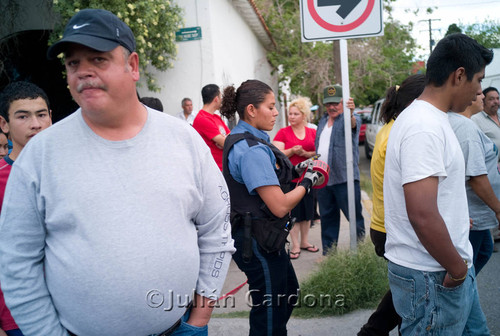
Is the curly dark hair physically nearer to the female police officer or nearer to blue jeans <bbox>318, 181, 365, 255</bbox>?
the female police officer

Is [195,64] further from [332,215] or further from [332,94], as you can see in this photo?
[332,215]

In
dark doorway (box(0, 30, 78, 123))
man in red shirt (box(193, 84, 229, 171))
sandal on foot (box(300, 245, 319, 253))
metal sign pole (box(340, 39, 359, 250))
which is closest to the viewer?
metal sign pole (box(340, 39, 359, 250))

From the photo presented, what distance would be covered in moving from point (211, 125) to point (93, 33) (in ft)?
10.8

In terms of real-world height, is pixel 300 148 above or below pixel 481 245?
above

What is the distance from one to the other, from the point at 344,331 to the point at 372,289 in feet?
1.86

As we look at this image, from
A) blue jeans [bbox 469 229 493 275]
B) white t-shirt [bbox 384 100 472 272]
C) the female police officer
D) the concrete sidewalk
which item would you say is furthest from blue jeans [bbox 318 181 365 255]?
white t-shirt [bbox 384 100 472 272]

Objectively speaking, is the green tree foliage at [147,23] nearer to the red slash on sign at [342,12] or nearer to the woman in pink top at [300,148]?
the woman in pink top at [300,148]

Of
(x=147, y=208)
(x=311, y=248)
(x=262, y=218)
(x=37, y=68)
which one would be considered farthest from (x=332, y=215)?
(x=37, y=68)

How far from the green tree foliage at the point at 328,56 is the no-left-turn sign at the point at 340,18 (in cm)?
870

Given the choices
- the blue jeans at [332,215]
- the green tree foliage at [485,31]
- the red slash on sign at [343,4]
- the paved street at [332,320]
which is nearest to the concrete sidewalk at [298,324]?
the paved street at [332,320]

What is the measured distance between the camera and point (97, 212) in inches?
56.8

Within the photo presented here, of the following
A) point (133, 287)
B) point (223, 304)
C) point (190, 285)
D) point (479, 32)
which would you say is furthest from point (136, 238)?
point (479, 32)

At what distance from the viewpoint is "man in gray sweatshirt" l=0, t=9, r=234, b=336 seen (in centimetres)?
143

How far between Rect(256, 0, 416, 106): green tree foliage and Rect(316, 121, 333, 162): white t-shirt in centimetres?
751
